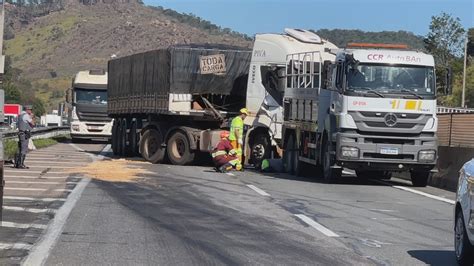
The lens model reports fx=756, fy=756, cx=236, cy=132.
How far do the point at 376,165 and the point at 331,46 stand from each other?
224 inches

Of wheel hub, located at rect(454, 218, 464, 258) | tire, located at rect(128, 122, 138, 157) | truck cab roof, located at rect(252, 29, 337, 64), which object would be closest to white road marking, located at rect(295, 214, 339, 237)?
wheel hub, located at rect(454, 218, 464, 258)

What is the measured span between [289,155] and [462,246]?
13.6 m

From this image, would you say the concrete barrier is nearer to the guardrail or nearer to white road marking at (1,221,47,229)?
white road marking at (1,221,47,229)

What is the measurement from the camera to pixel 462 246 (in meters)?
8.59

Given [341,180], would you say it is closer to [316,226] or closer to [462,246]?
[316,226]

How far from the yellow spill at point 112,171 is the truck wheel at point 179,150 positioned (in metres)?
1.38

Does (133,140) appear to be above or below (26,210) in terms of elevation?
above

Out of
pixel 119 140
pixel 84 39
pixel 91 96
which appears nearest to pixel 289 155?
pixel 119 140

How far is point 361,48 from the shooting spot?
743 inches

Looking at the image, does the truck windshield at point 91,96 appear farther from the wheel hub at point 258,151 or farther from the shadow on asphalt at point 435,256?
the shadow on asphalt at point 435,256

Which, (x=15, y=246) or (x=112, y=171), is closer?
(x=15, y=246)

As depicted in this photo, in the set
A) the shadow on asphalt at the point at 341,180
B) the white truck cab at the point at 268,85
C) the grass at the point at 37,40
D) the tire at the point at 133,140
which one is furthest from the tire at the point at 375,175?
the grass at the point at 37,40

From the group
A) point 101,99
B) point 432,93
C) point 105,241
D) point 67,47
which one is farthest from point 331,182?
point 67,47

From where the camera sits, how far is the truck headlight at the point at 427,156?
18.4 metres
